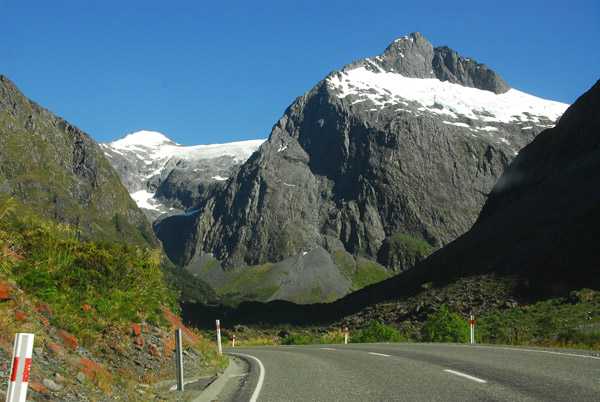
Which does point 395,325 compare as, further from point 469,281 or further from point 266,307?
point 266,307

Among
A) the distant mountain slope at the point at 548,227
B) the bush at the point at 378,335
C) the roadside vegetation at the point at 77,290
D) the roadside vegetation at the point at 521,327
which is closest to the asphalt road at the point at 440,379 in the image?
the roadside vegetation at the point at 77,290

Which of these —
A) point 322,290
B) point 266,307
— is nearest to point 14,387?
point 266,307

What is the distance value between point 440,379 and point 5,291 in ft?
28.6

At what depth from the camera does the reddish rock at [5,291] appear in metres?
9.22

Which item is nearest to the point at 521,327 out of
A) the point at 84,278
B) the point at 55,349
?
the point at 84,278

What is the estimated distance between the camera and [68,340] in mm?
9977

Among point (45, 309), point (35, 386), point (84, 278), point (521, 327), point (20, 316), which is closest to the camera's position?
point (35, 386)

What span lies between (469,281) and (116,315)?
6122 centimetres

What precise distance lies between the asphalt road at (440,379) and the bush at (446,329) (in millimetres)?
12591

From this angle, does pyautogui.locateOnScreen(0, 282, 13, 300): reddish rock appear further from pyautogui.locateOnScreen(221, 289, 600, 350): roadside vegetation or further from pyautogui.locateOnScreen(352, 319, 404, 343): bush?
pyautogui.locateOnScreen(352, 319, 404, 343): bush

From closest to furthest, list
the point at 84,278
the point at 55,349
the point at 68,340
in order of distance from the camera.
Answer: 1. the point at 55,349
2. the point at 68,340
3. the point at 84,278

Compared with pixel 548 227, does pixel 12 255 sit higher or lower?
lower

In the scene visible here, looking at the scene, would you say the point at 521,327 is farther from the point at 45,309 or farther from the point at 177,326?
the point at 45,309

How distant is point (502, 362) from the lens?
12758mm
